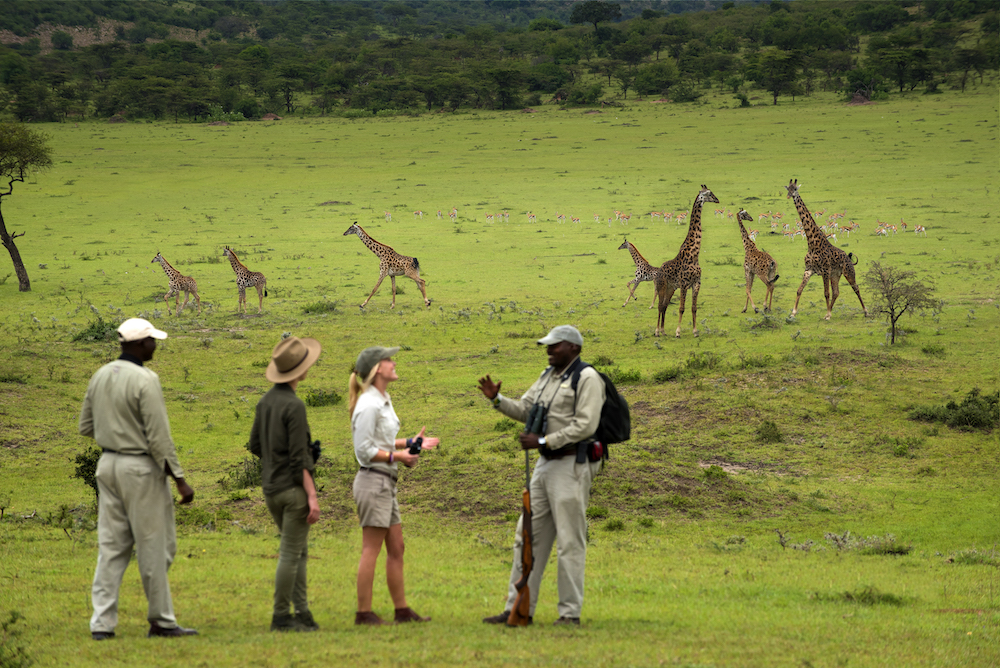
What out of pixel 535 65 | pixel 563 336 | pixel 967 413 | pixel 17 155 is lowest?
pixel 967 413

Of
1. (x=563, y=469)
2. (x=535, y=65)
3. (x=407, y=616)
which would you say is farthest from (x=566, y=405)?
(x=535, y=65)

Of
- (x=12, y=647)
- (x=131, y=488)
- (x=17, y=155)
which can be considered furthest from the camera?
(x=17, y=155)

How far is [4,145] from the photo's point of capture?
29969mm

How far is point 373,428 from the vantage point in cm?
699

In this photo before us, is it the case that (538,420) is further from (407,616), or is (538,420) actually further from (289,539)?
(289,539)

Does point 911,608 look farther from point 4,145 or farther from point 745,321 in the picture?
point 4,145

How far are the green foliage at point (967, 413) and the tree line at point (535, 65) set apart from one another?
60.1 metres

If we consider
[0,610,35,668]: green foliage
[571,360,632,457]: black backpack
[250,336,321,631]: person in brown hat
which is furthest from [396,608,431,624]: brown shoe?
[0,610,35,668]: green foliage

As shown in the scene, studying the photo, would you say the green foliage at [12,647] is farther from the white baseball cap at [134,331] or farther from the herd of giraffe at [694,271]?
the herd of giraffe at [694,271]

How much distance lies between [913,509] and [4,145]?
27832 mm

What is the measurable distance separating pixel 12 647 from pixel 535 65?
87.1m

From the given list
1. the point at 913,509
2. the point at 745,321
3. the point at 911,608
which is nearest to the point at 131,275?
the point at 745,321

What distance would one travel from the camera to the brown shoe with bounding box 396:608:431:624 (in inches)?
280

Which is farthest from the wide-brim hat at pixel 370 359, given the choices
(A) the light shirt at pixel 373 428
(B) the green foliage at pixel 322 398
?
(B) the green foliage at pixel 322 398
